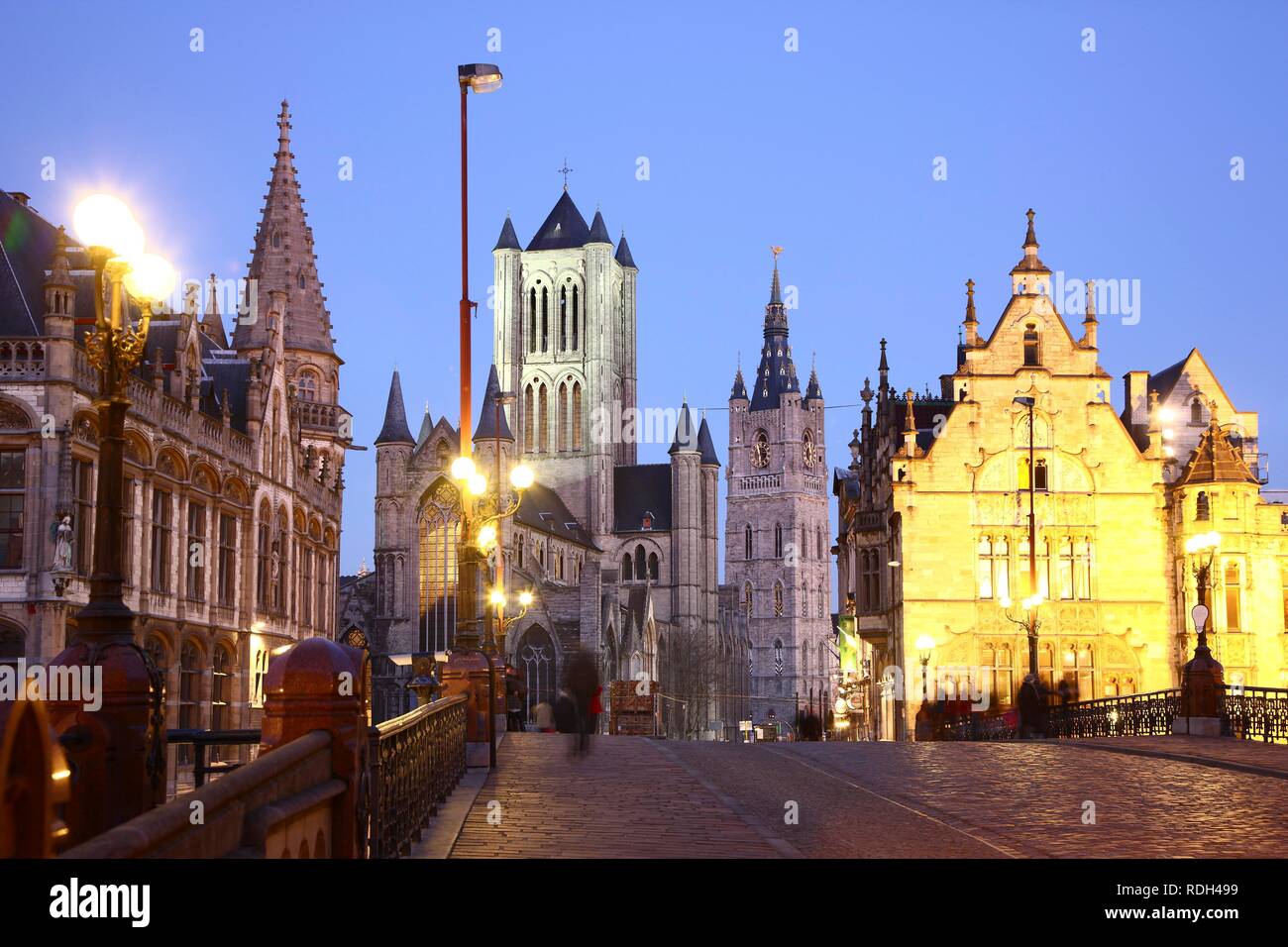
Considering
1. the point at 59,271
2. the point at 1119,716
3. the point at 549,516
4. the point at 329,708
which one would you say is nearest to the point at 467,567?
the point at 59,271

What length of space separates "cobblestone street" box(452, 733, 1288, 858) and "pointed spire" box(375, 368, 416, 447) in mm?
76511

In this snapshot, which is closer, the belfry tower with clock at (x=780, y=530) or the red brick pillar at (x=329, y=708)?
the red brick pillar at (x=329, y=708)

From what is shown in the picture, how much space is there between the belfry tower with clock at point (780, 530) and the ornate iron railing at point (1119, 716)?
4699 inches

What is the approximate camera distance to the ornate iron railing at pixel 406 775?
9195mm

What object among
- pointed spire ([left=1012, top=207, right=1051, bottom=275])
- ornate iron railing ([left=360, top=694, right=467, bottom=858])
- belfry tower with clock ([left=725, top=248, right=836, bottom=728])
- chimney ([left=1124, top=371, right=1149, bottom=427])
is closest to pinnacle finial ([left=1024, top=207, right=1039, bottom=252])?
pointed spire ([left=1012, top=207, right=1051, bottom=275])

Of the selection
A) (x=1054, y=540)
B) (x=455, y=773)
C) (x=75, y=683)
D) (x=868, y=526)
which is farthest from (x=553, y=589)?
(x=75, y=683)

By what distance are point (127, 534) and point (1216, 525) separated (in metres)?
30.8

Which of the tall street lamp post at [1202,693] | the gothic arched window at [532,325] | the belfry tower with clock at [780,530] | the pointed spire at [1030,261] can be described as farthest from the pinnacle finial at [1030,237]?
the belfry tower with clock at [780,530]

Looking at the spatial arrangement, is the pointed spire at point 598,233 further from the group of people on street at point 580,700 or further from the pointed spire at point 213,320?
the group of people on street at point 580,700

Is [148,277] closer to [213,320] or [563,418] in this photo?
[213,320]

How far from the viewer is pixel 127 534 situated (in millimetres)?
35812

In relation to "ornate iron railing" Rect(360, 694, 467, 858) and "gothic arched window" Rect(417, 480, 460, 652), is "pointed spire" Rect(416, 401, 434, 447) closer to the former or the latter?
"gothic arched window" Rect(417, 480, 460, 652)

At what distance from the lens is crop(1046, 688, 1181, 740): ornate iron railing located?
31.4 meters

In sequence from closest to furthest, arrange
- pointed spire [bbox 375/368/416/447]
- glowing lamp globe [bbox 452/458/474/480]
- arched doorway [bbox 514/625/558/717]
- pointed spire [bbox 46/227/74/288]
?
glowing lamp globe [bbox 452/458/474/480] → pointed spire [bbox 46/227/74/288] → arched doorway [bbox 514/625/558/717] → pointed spire [bbox 375/368/416/447]
